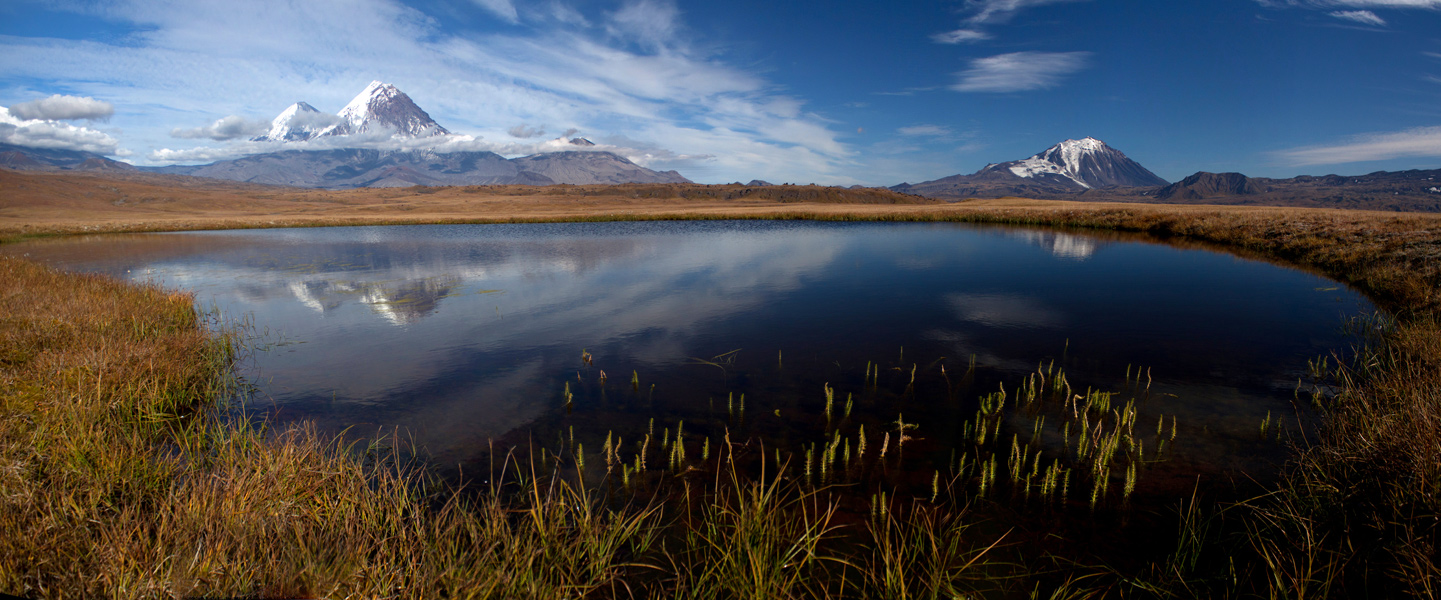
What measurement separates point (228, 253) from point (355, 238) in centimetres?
1333

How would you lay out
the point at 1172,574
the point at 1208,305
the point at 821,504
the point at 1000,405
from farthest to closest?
1. the point at 1208,305
2. the point at 1000,405
3. the point at 821,504
4. the point at 1172,574

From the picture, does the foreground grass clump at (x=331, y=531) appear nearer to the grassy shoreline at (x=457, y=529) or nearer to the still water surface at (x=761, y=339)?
the grassy shoreline at (x=457, y=529)

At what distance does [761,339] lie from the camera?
15.5 meters

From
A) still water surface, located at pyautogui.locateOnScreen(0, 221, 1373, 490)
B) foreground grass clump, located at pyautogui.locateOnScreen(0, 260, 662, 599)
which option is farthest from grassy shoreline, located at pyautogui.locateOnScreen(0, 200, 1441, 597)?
still water surface, located at pyautogui.locateOnScreen(0, 221, 1373, 490)

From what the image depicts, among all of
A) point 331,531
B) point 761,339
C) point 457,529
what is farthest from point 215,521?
point 761,339

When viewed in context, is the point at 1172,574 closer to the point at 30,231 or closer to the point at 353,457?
the point at 353,457

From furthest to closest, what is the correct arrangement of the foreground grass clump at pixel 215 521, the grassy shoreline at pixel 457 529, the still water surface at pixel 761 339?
the still water surface at pixel 761 339
the grassy shoreline at pixel 457 529
the foreground grass clump at pixel 215 521

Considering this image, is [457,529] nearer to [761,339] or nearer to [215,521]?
[215,521]

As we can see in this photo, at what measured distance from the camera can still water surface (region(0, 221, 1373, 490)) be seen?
10109 mm

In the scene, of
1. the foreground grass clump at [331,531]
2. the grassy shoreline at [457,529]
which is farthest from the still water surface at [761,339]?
the foreground grass clump at [331,531]

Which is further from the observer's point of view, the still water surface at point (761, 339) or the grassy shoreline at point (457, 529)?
the still water surface at point (761, 339)

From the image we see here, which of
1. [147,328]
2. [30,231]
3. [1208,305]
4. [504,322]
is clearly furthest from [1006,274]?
[30,231]

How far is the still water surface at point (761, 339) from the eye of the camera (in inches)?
398

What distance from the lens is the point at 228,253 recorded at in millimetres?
39219
